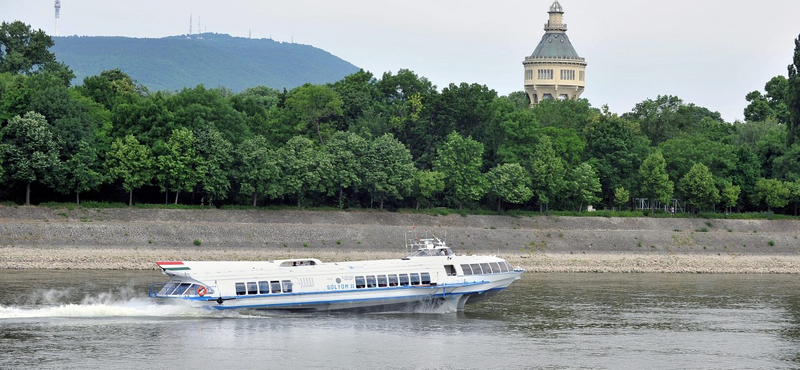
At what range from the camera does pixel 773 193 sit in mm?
134000

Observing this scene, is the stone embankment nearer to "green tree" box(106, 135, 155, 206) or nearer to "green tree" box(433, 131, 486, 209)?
"green tree" box(433, 131, 486, 209)

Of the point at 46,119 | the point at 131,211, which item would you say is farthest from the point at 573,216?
the point at 46,119

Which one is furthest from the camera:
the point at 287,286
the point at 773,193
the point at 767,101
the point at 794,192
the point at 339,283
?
the point at 767,101

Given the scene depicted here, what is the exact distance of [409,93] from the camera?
156375 millimetres

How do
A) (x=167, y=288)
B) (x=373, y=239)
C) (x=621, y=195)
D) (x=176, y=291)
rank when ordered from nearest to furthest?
(x=176, y=291), (x=167, y=288), (x=373, y=239), (x=621, y=195)

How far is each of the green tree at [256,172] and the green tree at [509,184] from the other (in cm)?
2492

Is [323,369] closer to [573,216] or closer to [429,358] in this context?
[429,358]

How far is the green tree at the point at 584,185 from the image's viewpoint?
130875 mm

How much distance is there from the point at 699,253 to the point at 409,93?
5563 centimetres

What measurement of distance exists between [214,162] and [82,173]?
44.9 feet

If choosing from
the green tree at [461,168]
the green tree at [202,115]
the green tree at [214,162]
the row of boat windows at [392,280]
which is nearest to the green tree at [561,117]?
Result: the green tree at [461,168]

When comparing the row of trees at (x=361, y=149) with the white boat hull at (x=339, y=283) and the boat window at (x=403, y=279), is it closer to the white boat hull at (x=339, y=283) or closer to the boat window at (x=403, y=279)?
the white boat hull at (x=339, y=283)

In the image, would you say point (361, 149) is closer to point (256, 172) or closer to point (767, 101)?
point (256, 172)

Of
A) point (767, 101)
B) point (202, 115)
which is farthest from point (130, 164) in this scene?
point (767, 101)
